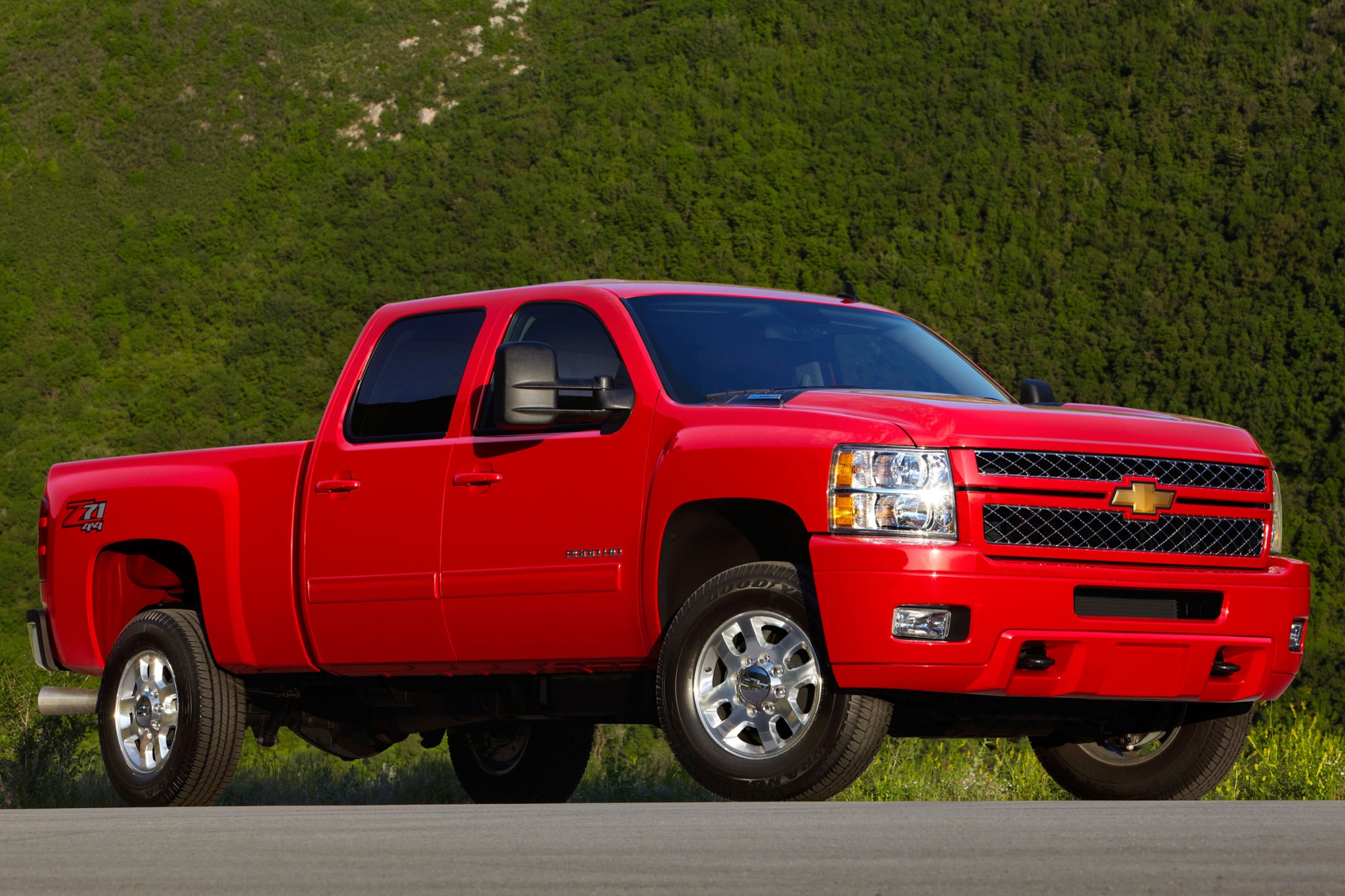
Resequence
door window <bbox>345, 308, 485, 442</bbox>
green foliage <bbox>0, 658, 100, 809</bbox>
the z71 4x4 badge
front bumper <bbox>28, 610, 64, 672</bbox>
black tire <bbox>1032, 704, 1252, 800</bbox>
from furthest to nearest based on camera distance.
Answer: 1. green foliage <bbox>0, 658, 100, 809</bbox>
2. front bumper <bbox>28, 610, 64, 672</bbox>
3. the z71 4x4 badge
4. door window <bbox>345, 308, 485, 442</bbox>
5. black tire <bbox>1032, 704, 1252, 800</bbox>

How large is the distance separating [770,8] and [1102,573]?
354ft

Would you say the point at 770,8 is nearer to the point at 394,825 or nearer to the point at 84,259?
the point at 84,259

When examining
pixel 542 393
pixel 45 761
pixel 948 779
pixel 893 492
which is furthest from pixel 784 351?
pixel 45 761

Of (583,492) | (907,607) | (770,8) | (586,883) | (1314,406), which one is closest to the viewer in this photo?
(586,883)

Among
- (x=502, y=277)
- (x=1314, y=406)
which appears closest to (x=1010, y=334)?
(x=1314, y=406)

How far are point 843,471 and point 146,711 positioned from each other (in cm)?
375

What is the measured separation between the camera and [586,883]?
12.8 ft

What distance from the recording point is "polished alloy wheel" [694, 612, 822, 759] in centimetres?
645

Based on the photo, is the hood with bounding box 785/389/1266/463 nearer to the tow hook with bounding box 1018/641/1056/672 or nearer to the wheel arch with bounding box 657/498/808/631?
the wheel arch with bounding box 657/498/808/631

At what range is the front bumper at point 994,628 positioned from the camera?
20.3 ft

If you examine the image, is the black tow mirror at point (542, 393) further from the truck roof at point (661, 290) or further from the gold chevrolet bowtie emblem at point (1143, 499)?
the gold chevrolet bowtie emblem at point (1143, 499)

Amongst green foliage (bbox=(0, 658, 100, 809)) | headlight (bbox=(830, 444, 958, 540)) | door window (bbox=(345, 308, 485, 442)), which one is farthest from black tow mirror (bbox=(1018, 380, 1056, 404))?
green foliage (bbox=(0, 658, 100, 809))

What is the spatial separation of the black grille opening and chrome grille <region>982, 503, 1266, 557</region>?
0.46 ft

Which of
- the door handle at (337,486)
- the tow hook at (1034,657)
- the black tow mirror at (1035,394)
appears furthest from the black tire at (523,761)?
the tow hook at (1034,657)
